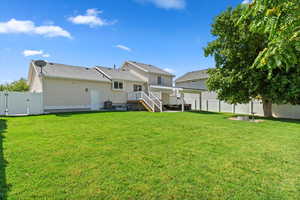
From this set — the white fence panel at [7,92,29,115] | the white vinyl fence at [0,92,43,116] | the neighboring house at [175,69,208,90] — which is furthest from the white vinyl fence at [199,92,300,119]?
the white fence panel at [7,92,29,115]

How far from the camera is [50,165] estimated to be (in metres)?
3.53

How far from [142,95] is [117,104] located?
11.2ft

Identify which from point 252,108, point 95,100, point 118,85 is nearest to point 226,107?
point 252,108

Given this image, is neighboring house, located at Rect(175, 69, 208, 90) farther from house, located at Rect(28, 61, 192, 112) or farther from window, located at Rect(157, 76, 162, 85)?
house, located at Rect(28, 61, 192, 112)

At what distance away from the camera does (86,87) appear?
17109 millimetres

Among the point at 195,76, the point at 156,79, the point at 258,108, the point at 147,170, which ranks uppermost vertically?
the point at 195,76

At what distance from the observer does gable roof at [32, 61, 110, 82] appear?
49.5ft

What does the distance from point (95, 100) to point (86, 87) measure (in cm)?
167

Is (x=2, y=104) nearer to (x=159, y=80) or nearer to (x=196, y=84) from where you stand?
(x=159, y=80)

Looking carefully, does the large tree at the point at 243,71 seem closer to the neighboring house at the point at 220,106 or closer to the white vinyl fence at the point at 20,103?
the neighboring house at the point at 220,106

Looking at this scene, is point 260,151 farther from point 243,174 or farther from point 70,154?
point 70,154

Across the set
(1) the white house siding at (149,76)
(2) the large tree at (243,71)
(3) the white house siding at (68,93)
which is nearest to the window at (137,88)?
(1) the white house siding at (149,76)

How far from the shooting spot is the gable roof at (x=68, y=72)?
15091 millimetres

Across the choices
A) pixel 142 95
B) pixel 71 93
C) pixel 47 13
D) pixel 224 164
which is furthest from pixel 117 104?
pixel 224 164
